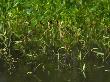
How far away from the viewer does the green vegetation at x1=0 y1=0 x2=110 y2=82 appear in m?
6.30

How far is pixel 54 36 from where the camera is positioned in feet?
23.0

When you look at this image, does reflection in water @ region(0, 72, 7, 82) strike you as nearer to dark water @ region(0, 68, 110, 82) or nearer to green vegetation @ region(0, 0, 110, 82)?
dark water @ region(0, 68, 110, 82)

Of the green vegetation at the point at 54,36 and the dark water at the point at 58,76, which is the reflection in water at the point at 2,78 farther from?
the green vegetation at the point at 54,36

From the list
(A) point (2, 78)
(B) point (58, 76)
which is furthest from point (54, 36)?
(A) point (2, 78)

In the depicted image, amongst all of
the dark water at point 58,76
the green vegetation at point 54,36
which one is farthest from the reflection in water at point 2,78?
the green vegetation at point 54,36

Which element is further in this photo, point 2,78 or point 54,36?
point 54,36

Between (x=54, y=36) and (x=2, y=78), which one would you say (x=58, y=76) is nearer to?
(x=2, y=78)

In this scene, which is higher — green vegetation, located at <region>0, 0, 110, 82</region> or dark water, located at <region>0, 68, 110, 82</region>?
green vegetation, located at <region>0, 0, 110, 82</region>

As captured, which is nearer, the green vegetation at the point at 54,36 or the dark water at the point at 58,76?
the dark water at the point at 58,76

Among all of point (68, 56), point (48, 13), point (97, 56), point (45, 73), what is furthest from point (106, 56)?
point (48, 13)

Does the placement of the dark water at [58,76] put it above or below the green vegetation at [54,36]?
below

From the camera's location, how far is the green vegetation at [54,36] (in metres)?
6.30

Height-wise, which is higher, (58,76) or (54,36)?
(54,36)

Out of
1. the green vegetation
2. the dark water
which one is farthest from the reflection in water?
the green vegetation
